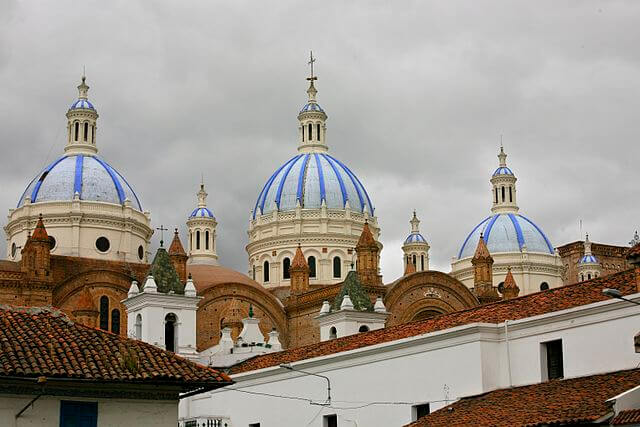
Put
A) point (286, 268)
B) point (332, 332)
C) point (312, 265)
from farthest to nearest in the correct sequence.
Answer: point (286, 268)
point (312, 265)
point (332, 332)

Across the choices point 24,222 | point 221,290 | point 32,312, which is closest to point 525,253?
point 221,290

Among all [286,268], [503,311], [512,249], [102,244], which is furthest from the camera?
[512,249]

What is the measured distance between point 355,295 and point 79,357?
30154mm

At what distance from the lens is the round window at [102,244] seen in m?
58.3

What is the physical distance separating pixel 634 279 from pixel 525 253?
164 ft

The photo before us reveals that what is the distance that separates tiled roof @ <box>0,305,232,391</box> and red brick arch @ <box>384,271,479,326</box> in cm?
3353

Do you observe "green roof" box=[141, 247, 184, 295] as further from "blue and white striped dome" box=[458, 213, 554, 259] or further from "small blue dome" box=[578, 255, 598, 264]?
"small blue dome" box=[578, 255, 598, 264]

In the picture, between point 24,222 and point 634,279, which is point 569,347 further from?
point 24,222

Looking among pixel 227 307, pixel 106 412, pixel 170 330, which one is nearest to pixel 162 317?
pixel 170 330

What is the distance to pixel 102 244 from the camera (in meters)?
58.6

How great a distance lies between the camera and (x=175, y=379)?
19.8 metres

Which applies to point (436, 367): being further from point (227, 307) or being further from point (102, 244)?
point (102, 244)

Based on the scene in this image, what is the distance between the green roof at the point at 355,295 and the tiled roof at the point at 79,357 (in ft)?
93.2

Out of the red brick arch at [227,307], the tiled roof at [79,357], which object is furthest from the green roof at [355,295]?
the tiled roof at [79,357]
